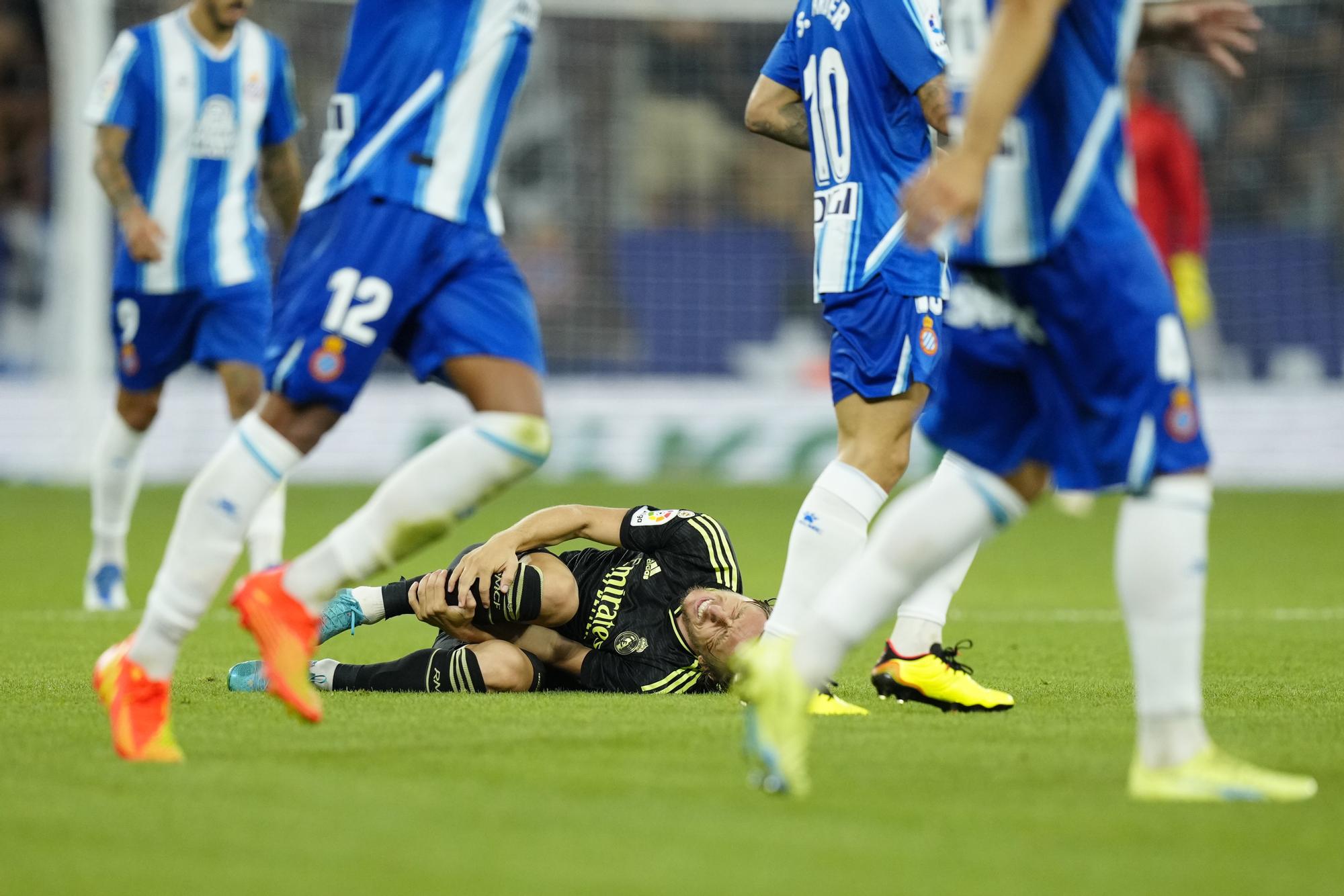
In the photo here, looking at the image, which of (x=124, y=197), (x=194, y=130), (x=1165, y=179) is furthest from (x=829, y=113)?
(x=1165, y=179)

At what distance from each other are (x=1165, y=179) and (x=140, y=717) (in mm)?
7660

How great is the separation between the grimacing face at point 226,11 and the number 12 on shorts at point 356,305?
4011 millimetres

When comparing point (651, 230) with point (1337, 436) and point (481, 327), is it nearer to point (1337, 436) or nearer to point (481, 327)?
point (1337, 436)

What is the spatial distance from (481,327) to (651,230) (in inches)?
588

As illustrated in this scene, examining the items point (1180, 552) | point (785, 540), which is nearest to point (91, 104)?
point (785, 540)

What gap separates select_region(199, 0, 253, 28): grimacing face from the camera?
24.8 feet

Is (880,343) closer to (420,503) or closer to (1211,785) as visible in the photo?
(420,503)

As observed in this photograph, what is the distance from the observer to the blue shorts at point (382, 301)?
389 cm

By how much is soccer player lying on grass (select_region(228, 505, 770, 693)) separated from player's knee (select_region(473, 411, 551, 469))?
132cm

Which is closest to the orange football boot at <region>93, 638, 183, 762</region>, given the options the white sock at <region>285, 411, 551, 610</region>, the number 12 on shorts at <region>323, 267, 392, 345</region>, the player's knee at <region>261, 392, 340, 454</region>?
the white sock at <region>285, 411, 551, 610</region>

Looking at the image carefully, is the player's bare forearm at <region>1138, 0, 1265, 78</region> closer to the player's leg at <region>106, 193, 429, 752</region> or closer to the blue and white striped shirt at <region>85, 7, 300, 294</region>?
the player's leg at <region>106, 193, 429, 752</region>

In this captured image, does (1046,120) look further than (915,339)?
No

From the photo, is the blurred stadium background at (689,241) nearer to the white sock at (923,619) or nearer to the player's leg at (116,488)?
the player's leg at (116,488)

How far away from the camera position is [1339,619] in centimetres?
752
